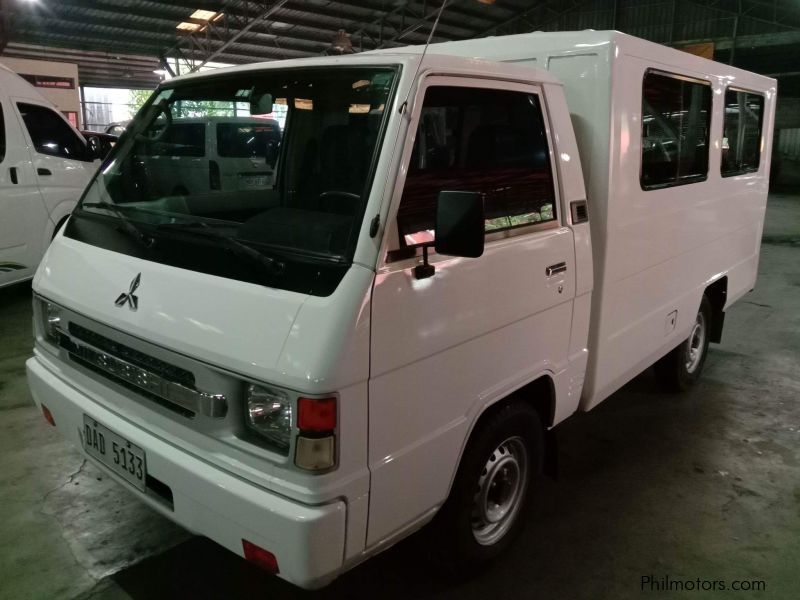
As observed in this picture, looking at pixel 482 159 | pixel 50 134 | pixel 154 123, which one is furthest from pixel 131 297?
pixel 50 134

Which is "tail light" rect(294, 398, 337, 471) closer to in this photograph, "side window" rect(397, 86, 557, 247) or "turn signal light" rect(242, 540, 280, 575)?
"turn signal light" rect(242, 540, 280, 575)

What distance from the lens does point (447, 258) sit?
6.55 feet

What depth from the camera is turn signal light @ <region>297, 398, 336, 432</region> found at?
5.41 ft

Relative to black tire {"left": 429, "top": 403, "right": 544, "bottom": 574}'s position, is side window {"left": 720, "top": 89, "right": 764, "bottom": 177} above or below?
above

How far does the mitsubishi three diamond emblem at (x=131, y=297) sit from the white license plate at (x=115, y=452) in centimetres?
44

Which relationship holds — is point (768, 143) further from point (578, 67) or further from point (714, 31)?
point (714, 31)

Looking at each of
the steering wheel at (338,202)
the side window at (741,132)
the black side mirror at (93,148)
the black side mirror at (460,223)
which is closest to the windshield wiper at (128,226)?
the steering wheel at (338,202)

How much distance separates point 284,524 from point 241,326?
21.9 inches

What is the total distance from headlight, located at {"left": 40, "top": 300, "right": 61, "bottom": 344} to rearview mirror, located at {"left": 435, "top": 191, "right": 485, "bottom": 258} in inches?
62.3

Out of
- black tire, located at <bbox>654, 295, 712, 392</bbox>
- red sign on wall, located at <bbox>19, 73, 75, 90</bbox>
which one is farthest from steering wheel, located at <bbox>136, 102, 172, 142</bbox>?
red sign on wall, located at <bbox>19, 73, 75, 90</bbox>

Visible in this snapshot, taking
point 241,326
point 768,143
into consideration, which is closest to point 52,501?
point 241,326

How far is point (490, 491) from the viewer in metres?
2.56

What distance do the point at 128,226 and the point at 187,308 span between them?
1.92 feet

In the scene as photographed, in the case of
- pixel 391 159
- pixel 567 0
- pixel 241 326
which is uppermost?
pixel 567 0
